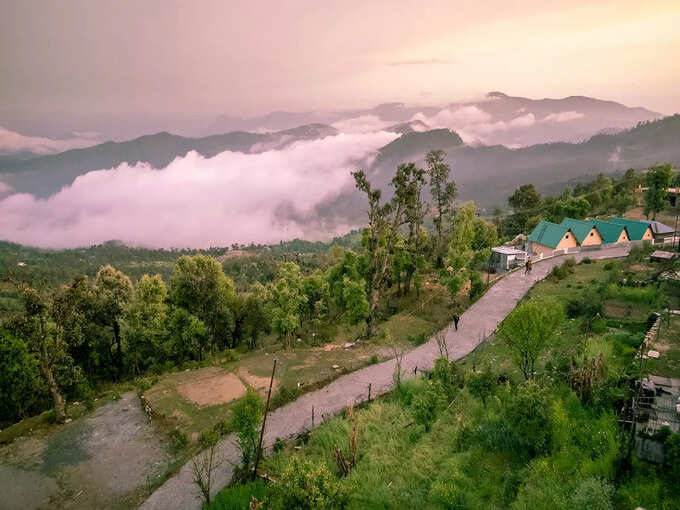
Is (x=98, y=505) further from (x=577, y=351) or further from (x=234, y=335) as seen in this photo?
(x=234, y=335)

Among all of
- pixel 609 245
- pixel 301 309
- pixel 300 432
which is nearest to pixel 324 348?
pixel 301 309

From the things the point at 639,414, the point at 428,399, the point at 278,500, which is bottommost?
the point at 278,500

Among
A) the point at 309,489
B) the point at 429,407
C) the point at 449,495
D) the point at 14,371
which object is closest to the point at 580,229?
the point at 429,407

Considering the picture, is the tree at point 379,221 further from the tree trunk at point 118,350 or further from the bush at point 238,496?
the tree trunk at point 118,350

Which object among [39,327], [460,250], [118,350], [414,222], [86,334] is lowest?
[118,350]

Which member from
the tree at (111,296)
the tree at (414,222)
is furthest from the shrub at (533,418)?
the tree at (111,296)

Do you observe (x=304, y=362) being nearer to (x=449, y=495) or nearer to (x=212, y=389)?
(x=212, y=389)

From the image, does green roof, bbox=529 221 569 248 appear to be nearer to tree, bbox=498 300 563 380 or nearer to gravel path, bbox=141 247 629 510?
gravel path, bbox=141 247 629 510
